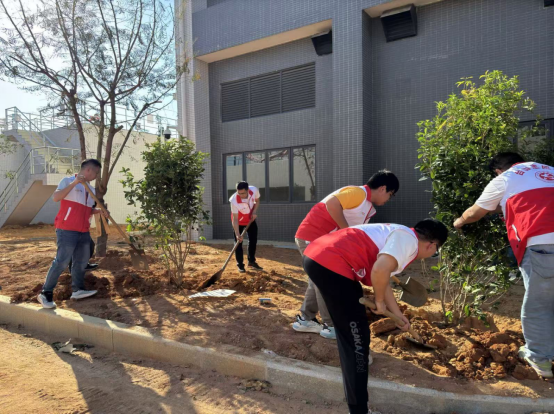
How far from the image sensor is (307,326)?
3646 mm

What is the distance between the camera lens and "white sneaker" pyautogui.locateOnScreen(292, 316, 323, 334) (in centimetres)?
362

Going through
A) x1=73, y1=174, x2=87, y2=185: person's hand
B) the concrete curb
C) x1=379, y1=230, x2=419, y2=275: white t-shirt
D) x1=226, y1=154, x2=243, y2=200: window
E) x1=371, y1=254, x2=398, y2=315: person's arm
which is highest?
x1=226, y1=154, x2=243, y2=200: window

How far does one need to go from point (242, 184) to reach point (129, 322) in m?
3.09

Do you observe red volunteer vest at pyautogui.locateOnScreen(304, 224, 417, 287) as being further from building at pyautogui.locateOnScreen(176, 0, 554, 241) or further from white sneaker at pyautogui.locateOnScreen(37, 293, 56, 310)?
building at pyautogui.locateOnScreen(176, 0, 554, 241)

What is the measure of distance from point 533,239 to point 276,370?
207 centimetres

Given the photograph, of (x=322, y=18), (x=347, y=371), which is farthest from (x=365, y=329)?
(x=322, y=18)

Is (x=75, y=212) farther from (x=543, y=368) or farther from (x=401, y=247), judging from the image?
(x=543, y=368)

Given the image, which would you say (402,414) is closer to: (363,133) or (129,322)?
(129,322)

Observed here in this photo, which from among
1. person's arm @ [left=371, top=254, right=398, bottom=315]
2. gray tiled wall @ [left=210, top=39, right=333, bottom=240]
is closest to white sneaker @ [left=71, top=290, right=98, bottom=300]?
person's arm @ [left=371, top=254, right=398, bottom=315]

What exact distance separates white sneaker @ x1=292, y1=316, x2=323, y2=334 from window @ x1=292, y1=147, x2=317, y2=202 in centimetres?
708

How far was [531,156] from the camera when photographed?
4793mm

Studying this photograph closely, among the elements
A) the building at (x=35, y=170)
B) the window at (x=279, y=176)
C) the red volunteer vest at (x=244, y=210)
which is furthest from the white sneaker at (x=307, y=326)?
the building at (x=35, y=170)

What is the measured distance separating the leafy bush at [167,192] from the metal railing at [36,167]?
1197 centimetres

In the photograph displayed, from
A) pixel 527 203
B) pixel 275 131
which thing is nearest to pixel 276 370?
pixel 527 203
